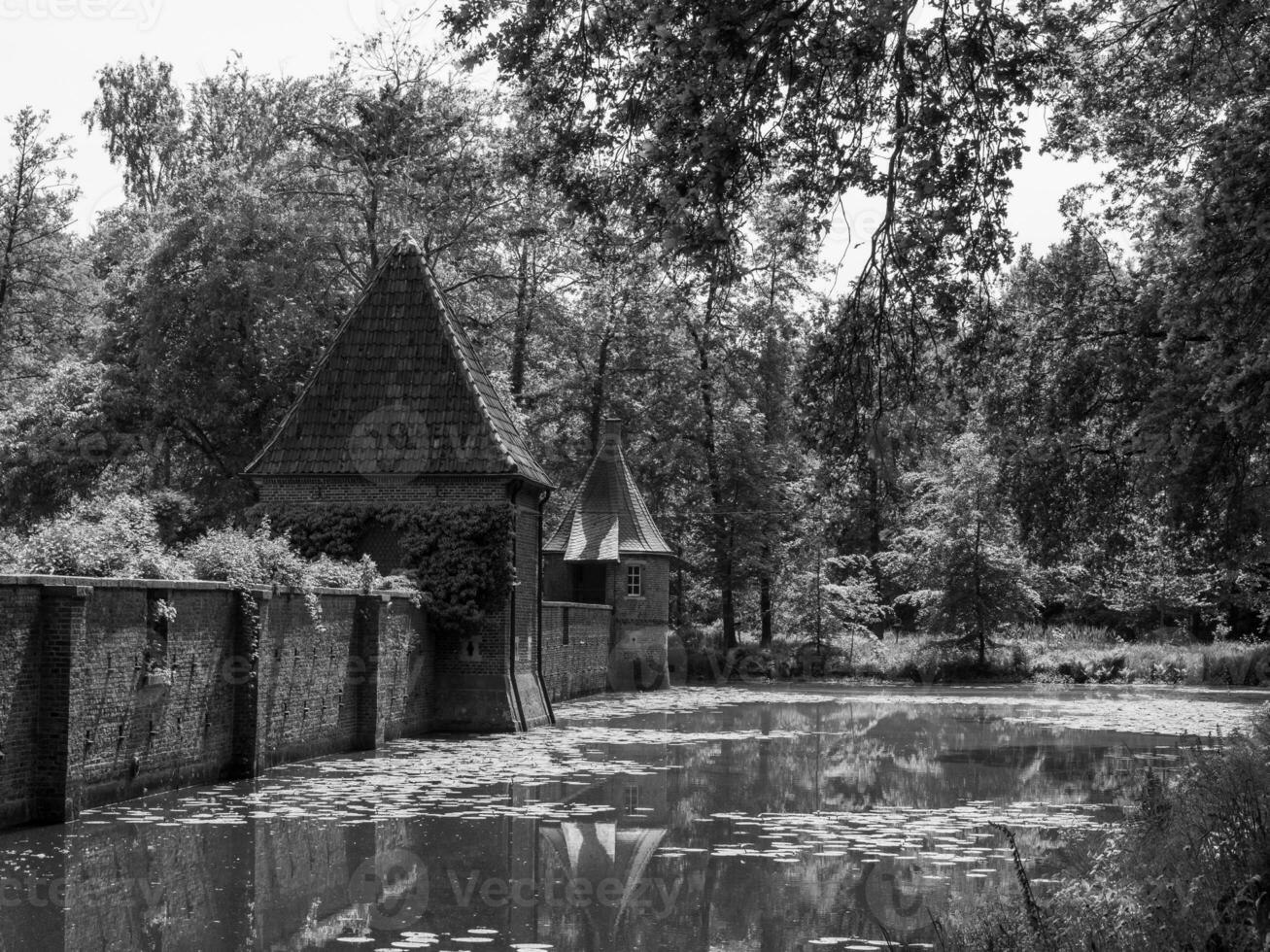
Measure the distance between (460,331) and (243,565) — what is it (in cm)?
900

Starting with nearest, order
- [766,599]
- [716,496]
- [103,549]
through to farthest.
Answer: [103,549] < [716,496] < [766,599]

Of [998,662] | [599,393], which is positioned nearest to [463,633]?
[599,393]

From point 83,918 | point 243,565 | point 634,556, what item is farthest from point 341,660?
point 634,556

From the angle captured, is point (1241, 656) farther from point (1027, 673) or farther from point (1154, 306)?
point (1154, 306)

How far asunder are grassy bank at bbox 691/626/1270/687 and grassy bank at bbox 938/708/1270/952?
A: 1427 inches

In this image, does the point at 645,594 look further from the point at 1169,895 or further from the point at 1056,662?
the point at 1169,895

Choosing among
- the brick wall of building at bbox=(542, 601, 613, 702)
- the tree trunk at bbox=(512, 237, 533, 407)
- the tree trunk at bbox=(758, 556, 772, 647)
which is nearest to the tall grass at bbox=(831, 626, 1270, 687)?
the tree trunk at bbox=(758, 556, 772, 647)

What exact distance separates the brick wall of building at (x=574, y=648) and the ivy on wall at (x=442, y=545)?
5.93 meters

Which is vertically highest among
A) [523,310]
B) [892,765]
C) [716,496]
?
[523,310]

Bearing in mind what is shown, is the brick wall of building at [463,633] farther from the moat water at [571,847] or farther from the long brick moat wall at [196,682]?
the moat water at [571,847]

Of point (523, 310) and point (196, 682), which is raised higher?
point (523, 310)

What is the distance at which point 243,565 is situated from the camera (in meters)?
16.7

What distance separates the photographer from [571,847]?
484 inches

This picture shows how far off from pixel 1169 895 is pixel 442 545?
685 inches
